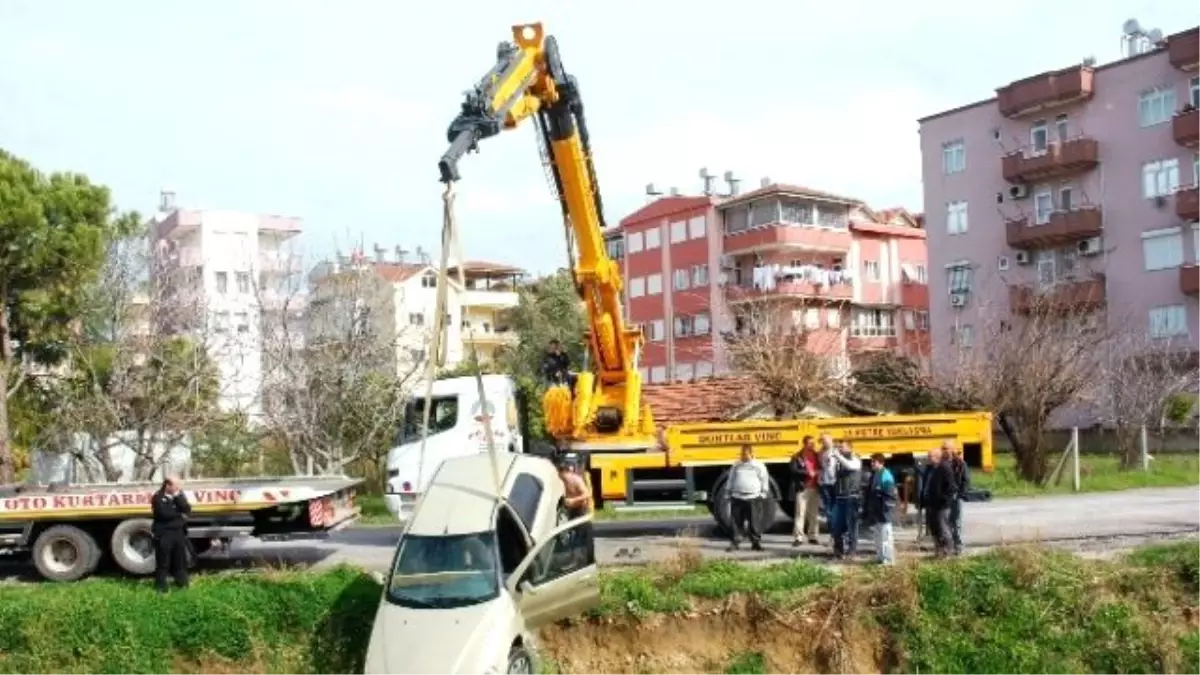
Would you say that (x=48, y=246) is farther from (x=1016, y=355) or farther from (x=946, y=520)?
(x=1016, y=355)

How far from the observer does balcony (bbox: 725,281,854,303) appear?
195 ft

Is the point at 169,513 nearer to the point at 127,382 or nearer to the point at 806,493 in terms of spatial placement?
the point at 806,493

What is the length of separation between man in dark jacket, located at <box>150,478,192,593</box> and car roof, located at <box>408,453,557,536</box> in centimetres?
476

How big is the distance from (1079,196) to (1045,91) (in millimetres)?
4617

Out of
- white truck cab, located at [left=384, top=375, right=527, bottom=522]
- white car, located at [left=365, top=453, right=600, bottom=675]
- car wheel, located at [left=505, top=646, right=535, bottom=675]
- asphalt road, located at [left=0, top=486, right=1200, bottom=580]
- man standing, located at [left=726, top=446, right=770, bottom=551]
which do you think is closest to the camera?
white car, located at [left=365, top=453, right=600, bottom=675]

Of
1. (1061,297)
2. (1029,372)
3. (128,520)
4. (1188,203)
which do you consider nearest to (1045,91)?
(1188,203)

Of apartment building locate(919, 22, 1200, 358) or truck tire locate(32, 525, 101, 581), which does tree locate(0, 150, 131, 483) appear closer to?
truck tire locate(32, 525, 101, 581)

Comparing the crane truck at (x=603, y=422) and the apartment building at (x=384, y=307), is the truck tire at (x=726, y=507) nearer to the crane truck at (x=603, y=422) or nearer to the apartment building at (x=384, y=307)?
the crane truck at (x=603, y=422)

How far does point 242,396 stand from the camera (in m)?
36.1

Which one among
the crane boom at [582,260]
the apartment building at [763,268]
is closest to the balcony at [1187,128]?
the apartment building at [763,268]

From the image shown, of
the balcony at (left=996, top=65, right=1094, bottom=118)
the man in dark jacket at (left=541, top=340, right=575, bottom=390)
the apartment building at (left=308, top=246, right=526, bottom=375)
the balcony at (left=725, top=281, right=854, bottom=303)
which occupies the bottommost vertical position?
the man in dark jacket at (left=541, top=340, right=575, bottom=390)

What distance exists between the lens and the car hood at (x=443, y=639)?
11.8m

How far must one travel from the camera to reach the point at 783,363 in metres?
35.8

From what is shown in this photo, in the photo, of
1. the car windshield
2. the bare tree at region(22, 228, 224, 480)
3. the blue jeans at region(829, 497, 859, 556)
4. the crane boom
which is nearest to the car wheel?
the car windshield
